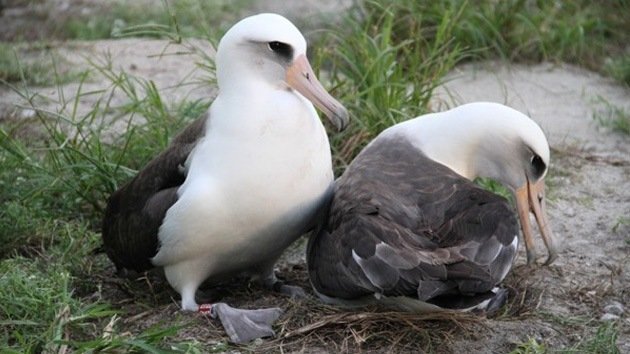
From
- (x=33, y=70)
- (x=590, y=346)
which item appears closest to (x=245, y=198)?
(x=590, y=346)

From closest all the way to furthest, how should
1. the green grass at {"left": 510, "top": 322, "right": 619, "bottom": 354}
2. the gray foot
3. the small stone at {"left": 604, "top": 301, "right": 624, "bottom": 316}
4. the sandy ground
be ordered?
the green grass at {"left": 510, "top": 322, "right": 619, "bottom": 354} → the gray foot → the sandy ground → the small stone at {"left": 604, "top": 301, "right": 624, "bottom": 316}

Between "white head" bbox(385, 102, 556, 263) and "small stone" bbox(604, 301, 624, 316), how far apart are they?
11.7 inches

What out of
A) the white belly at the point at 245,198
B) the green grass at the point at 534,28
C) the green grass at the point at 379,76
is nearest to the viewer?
the white belly at the point at 245,198

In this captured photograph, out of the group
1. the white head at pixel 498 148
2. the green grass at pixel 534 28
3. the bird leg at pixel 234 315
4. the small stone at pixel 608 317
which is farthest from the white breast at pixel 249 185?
the green grass at pixel 534 28

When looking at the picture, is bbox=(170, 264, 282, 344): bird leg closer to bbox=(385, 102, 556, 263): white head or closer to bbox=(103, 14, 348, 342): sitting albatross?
bbox=(103, 14, 348, 342): sitting albatross

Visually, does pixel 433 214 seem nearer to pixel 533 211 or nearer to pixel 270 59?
pixel 533 211

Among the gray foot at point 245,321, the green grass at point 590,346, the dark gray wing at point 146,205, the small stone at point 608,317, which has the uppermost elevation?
the dark gray wing at point 146,205

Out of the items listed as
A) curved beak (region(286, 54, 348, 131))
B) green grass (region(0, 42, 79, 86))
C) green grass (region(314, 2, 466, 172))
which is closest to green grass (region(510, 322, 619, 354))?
curved beak (region(286, 54, 348, 131))

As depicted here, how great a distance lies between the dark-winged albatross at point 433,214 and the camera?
5.44m

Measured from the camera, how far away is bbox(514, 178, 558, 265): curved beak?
6.14 meters

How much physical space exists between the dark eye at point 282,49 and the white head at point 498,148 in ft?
2.07

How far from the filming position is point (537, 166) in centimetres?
611

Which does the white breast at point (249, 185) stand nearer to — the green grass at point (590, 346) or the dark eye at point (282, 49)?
the dark eye at point (282, 49)

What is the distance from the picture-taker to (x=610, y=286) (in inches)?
248
